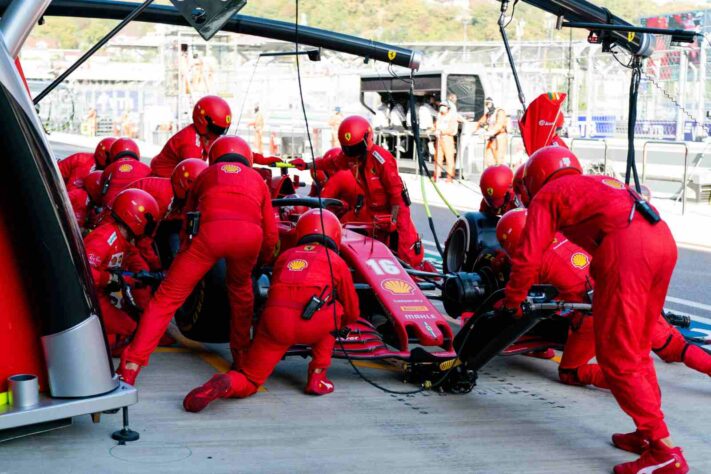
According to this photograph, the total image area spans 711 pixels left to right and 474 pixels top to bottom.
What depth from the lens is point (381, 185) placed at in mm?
9398

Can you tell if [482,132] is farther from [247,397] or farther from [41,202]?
[41,202]

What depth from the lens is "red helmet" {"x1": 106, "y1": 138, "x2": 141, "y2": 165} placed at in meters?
9.48

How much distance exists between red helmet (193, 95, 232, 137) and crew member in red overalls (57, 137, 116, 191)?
159cm

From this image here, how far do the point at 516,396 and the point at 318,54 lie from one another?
13.4ft

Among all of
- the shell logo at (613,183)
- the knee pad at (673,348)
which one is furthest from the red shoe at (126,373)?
the knee pad at (673,348)

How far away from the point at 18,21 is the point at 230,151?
8.84 feet

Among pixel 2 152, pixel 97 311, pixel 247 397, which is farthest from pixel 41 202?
pixel 247 397

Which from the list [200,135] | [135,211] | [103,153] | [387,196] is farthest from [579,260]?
[103,153]

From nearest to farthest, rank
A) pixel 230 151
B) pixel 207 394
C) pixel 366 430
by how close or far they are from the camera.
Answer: pixel 366 430 < pixel 207 394 < pixel 230 151

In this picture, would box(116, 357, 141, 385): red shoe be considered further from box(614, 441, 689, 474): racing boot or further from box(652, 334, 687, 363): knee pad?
box(652, 334, 687, 363): knee pad

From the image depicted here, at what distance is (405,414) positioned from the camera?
565cm

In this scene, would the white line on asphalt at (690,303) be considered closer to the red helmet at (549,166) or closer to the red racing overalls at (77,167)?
the red helmet at (549,166)

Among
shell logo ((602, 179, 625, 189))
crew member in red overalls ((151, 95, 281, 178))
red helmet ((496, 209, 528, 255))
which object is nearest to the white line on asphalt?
red helmet ((496, 209, 528, 255))

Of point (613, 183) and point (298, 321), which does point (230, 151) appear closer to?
point (298, 321)
